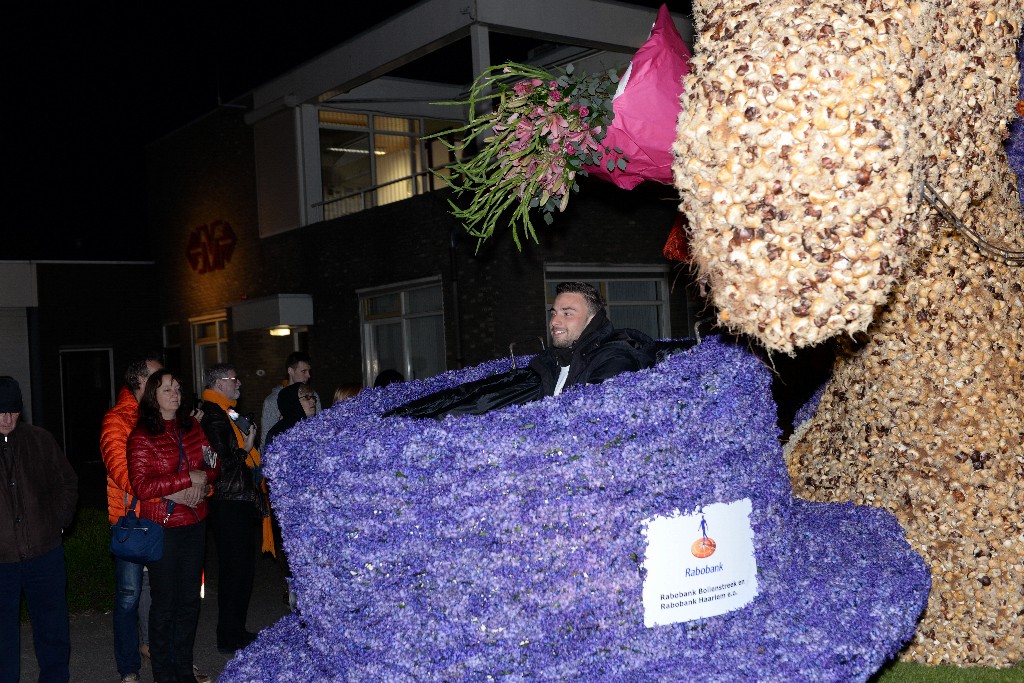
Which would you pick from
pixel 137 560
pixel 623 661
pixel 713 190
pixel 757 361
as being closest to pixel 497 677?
pixel 623 661

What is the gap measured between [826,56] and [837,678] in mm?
2175

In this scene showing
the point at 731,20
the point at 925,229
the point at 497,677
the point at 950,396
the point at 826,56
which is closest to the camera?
the point at 826,56

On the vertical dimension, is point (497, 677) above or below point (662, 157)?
below

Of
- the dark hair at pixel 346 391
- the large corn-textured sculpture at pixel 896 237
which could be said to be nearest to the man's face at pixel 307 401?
the dark hair at pixel 346 391

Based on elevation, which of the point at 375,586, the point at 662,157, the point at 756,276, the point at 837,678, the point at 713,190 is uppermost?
the point at 662,157

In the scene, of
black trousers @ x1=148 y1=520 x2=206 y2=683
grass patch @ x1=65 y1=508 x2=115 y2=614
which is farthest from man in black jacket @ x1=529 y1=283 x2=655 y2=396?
grass patch @ x1=65 y1=508 x2=115 y2=614

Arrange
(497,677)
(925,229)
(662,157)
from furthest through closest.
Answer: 1. (662,157)
2. (497,677)
3. (925,229)

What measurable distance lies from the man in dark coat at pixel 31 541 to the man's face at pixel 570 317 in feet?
9.23

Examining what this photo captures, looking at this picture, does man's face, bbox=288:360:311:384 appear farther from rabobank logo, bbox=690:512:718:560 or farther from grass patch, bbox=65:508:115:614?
rabobank logo, bbox=690:512:718:560

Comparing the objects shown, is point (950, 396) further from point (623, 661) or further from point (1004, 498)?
point (623, 661)

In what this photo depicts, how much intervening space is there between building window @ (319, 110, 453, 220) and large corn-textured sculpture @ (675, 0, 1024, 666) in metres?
12.2

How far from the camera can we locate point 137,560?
510 cm

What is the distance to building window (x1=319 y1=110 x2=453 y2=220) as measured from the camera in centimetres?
1605

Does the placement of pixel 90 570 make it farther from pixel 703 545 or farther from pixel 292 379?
pixel 703 545
